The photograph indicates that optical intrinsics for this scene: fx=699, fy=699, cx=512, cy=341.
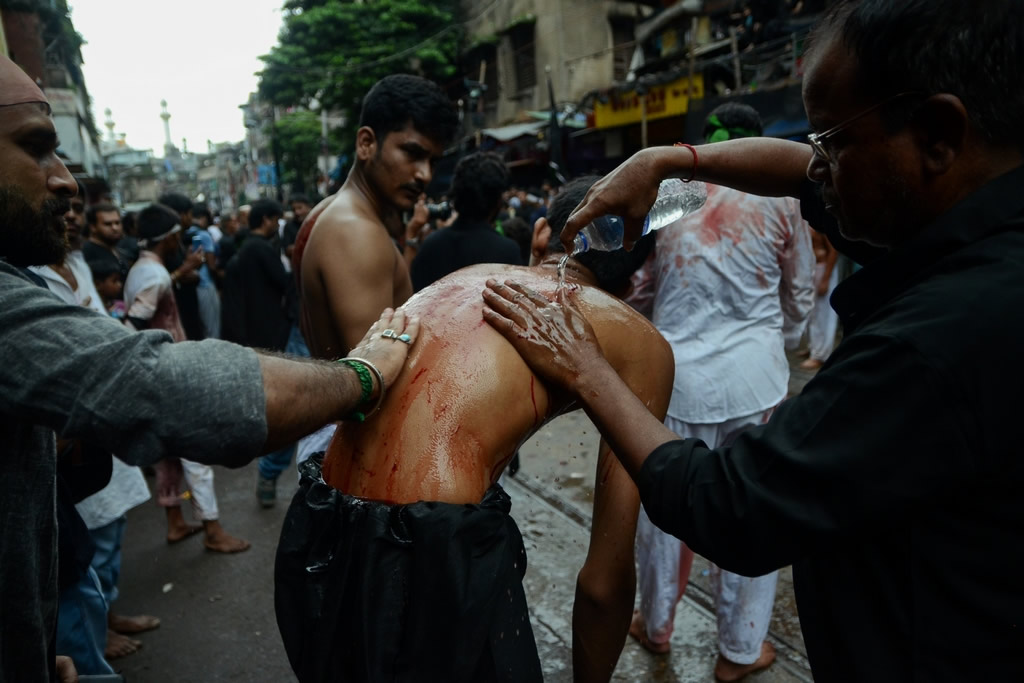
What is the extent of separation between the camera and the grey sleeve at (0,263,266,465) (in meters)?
0.96

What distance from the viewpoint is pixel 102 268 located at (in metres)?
4.35

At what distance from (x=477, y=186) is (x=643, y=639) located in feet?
7.83

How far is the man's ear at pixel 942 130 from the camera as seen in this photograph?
966 millimetres

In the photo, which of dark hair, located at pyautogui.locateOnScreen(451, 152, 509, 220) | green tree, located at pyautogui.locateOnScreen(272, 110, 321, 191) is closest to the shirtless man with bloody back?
dark hair, located at pyautogui.locateOnScreen(451, 152, 509, 220)

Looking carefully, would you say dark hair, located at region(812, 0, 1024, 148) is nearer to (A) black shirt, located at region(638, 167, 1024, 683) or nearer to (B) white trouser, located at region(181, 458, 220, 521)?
(A) black shirt, located at region(638, 167, 1024, 683)

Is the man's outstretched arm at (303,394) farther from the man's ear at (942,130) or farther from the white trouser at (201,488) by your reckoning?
the white trouser at (201,488)

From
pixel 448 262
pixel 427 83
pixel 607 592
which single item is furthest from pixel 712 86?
pixel 607 592

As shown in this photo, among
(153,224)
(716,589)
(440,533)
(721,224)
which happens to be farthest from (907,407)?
(153,224)

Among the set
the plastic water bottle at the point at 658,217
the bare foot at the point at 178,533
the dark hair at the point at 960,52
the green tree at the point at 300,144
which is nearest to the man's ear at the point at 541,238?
the plastic water bottle at the point at 658,217

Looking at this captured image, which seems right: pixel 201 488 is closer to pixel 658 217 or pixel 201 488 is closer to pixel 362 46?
pixel 658 217

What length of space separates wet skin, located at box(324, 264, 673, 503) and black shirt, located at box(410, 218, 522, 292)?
216 cm

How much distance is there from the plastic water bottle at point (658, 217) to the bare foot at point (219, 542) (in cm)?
284

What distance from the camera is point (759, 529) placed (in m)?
1.03

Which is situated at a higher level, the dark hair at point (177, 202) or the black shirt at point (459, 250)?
the dark hair at point (177, 202)
